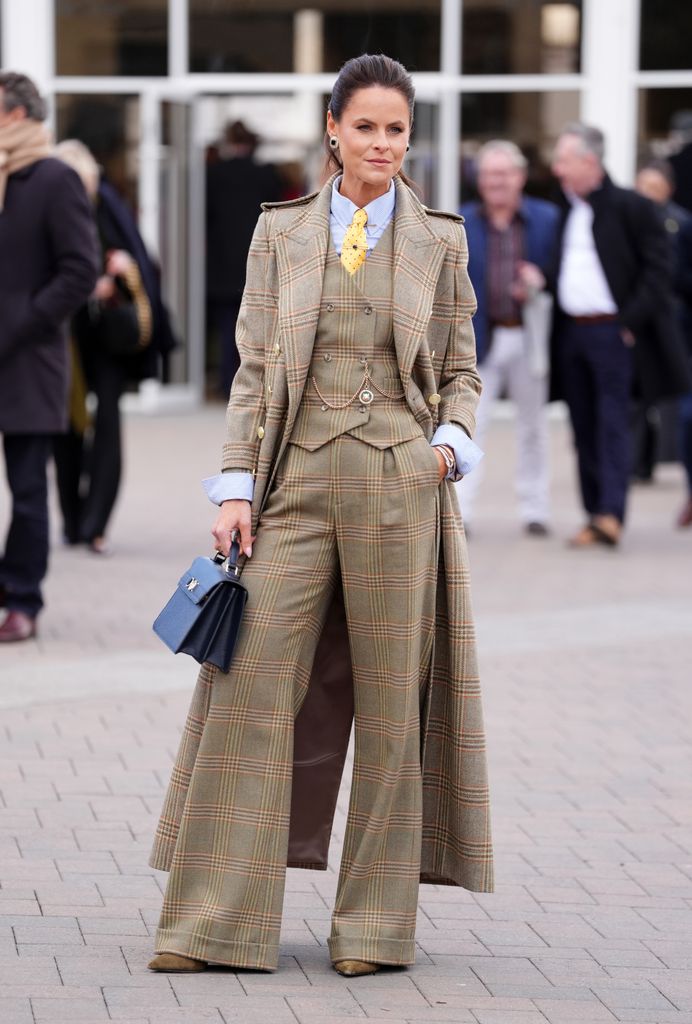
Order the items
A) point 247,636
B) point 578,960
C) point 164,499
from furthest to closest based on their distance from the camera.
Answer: point 164,499
point 578,960
point 247,636

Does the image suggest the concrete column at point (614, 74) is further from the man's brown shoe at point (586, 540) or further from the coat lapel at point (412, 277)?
the coat lapel at point (412, 277)

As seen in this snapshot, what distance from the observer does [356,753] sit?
4273 millimetres

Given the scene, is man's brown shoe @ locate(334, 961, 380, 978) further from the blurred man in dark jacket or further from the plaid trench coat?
the blurred man in dark jacket

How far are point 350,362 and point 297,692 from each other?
0.69 m

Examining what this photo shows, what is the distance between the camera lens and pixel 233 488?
4.19 metres

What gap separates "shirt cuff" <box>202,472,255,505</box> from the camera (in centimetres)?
419

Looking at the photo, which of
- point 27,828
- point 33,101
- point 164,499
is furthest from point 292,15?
point 27,828

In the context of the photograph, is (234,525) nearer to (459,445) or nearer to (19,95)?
(459,445)

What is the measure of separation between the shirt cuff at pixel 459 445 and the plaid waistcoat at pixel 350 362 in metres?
0.09

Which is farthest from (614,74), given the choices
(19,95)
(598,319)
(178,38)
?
(19,95)

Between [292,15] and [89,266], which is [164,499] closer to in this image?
[89,266]

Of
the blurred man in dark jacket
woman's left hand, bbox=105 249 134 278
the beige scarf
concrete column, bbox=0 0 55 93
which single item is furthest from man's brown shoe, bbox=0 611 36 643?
concrete column, bbox=0 0 55 93

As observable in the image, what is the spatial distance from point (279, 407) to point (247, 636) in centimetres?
48

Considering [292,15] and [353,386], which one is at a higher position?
[292,15]
